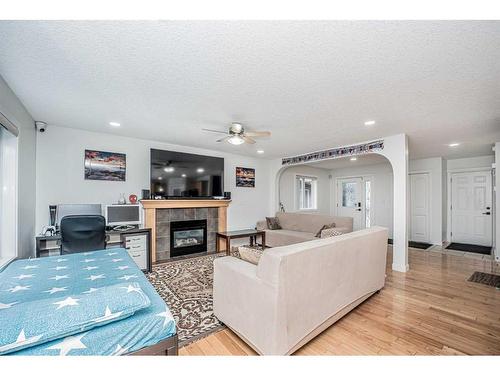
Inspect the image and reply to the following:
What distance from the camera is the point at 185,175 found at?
15.4ft

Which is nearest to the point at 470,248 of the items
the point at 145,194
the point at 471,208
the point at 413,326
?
the point at 471,208

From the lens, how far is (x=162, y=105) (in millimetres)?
2697

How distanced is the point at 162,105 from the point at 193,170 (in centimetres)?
219

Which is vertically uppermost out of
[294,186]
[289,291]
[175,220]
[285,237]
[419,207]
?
[294,186]

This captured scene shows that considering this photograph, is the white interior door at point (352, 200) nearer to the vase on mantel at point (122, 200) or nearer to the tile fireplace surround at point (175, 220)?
the tile fireplace surround at point (175, 220)

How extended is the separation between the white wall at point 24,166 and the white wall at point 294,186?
18.0 ft

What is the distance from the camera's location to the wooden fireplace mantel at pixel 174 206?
426 cm

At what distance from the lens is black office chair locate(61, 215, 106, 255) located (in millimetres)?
2816

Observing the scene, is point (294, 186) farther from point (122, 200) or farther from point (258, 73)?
point (258, 73)

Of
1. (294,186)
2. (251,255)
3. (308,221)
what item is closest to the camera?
(251,255)

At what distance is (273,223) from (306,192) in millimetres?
2317

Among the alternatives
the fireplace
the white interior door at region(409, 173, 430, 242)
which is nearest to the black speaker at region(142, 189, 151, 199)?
the fireplace

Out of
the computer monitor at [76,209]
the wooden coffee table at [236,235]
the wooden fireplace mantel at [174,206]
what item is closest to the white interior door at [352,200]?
the wooden coffee table at [236,235]

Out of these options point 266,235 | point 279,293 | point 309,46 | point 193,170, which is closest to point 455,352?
point 279,293
